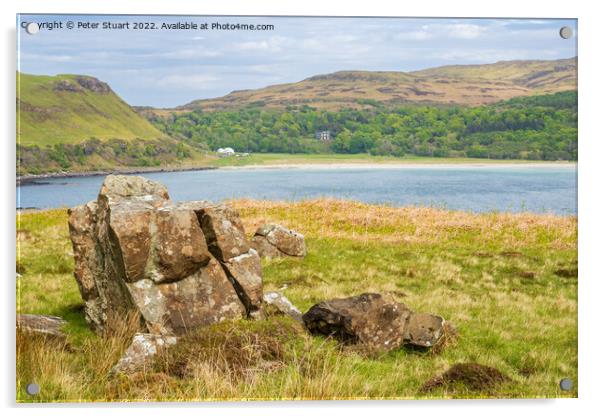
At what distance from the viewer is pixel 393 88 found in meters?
14.8

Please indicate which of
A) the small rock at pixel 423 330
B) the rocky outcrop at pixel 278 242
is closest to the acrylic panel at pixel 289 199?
the small rock at pixel 423 330

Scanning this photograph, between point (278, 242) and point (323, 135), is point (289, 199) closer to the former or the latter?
point (278, 242)

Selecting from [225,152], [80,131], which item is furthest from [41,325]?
[225,152]

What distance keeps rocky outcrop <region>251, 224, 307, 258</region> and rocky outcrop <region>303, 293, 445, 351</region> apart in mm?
7009

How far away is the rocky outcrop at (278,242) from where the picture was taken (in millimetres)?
18734

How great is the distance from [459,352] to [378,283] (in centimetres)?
407

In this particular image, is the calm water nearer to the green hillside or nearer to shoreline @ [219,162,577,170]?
shoreline @ [219,162,577,170]

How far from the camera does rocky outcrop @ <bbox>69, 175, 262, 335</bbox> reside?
11203 mm

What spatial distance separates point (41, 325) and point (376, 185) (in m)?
7.20

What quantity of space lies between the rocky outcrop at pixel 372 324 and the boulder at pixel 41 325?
4.23m

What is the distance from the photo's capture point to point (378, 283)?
15.7 meters

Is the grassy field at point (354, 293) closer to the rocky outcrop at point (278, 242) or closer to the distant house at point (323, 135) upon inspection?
the rocky outcrop at point (278, 242)

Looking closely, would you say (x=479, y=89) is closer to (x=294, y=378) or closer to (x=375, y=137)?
(x=375, y=137)

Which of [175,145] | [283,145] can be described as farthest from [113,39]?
[283,145]
